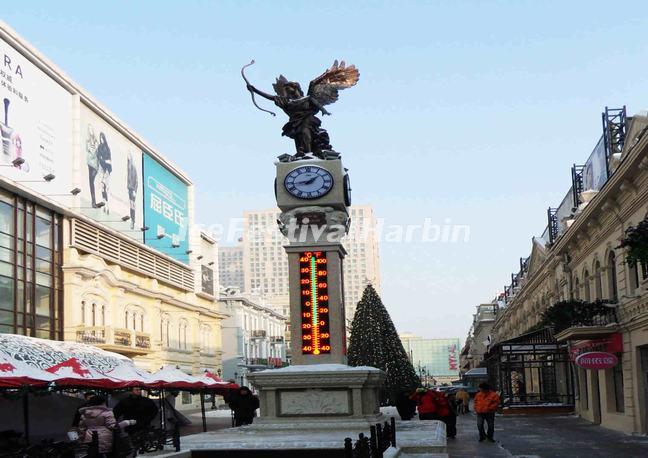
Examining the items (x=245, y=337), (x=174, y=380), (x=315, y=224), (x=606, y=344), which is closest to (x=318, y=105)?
(x=315, y=224)

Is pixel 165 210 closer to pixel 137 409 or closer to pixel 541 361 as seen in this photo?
→ pixel 541 361

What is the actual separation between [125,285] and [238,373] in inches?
1426

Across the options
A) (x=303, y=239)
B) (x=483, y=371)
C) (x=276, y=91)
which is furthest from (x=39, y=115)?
A: (x=483, y=371)

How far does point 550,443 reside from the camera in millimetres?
24156

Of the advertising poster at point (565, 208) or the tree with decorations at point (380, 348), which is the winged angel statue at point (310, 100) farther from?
the advertising poster at point (565, 208)

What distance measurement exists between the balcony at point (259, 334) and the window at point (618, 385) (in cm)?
6625

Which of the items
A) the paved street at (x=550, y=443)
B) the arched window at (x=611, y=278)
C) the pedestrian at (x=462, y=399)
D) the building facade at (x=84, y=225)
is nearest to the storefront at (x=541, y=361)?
the pedestrian at (x=462, y=399)

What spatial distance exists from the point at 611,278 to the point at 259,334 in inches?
2760

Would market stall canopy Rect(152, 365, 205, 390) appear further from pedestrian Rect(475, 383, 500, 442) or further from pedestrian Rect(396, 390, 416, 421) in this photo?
pedestrian Rect(475, 383, 500, 442)

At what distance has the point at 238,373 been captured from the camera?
8819cm

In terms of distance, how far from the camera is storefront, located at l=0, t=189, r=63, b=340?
40.9 meters

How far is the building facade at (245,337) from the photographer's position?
8850 centimetres

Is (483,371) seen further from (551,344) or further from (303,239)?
(303,239)

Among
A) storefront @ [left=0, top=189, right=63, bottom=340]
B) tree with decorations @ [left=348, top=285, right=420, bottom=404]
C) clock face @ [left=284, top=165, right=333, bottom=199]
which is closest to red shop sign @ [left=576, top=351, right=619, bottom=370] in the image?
clock face @ [left=284, top=165, right=333, bottom=199]
